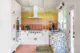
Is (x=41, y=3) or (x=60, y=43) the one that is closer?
(x=60, y=43)

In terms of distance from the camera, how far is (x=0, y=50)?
0.98m

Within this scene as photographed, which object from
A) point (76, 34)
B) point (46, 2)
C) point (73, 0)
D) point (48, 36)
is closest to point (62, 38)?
point (76, 34)

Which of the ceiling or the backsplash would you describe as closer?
the backsplash

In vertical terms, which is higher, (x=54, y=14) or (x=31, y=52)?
(x=54, y=14)

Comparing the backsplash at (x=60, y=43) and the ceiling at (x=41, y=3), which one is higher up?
the ceiling at (x=41, y=3)

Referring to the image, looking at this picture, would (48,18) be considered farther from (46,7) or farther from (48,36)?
(48,36)

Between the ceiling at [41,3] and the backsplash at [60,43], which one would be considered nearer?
the backsplash at [60,43]

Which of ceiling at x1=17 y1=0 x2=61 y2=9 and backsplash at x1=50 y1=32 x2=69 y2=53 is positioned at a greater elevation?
ceiling at x1=17 y1=0 x2=61 y2=9

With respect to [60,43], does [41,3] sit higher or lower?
higher

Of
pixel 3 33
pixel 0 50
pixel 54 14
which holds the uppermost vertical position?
pixel 54 14

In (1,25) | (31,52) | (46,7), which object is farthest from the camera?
(46,7)

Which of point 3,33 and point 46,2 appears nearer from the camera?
point 3,33

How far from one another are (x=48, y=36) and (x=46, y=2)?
6.56 feet

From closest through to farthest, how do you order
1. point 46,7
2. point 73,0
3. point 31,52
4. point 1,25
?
point 1,25
point 73,0
point 31,52
point 46,7
